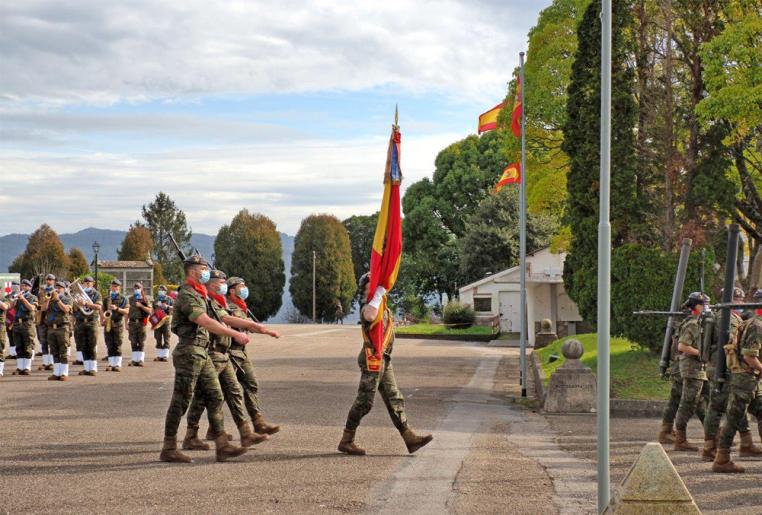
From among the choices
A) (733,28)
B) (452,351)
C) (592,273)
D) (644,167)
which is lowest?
(452,351)

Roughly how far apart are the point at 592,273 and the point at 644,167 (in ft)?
7.90

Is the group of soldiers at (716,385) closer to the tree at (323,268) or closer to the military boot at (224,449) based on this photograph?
the military boot at (224,449)

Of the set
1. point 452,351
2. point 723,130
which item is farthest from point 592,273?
point 452,351

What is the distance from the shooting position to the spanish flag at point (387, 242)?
1221 cm

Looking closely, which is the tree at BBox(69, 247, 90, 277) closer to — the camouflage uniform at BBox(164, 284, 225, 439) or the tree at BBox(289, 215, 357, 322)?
the tree at BBox(289, 215, 357, 322)

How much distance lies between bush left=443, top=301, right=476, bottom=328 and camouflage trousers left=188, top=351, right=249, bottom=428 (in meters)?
43.5

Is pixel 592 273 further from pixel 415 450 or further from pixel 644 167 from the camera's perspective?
pixel 415 450

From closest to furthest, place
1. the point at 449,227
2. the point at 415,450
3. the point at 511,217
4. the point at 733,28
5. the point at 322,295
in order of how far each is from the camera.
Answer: the point at 415,450 < the point at 733,28 < the point at 511,217 < the point at 449,227 < the point at 322,295

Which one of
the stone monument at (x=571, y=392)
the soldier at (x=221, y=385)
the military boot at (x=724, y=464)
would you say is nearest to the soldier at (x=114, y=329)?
the stone monument at (x=571, y=392)

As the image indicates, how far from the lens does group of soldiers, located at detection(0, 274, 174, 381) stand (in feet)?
72.2

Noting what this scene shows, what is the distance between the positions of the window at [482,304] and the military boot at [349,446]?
5029 centimetres

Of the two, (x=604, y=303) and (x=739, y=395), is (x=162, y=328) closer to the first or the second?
(x=739, y=395)

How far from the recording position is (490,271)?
68.1 meters

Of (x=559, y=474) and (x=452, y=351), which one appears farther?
(x=452, y=351)
